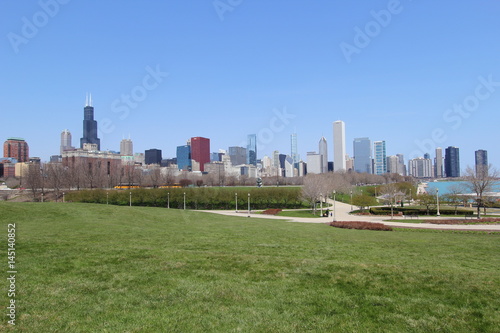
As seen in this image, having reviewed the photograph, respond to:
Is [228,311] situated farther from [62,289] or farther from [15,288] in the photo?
[15,288]

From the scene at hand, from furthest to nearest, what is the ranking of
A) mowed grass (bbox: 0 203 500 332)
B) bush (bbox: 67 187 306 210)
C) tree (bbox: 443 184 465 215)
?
bush (bbox: 67 187 306 210) → tree (bbox: 443 184 465 215) → mowed grass (bbox: 0 203 500 332)

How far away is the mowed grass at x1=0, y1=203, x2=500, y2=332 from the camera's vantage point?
6.86 metres

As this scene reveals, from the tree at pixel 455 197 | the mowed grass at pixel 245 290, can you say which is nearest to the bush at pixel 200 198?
the tree at pixel 455 197

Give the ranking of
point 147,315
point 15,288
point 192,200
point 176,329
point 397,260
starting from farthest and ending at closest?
1. point 192,200
2. point 397,260
3. point 15,288
4. point 147,315
5. point 176,329

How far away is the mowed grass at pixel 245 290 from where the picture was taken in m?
6.86

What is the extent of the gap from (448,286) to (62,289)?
9.52 meters

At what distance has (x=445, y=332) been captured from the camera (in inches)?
258

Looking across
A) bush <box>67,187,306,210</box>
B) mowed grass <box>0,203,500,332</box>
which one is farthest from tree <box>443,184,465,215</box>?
mowed grass <box>0,203,500,332</box>

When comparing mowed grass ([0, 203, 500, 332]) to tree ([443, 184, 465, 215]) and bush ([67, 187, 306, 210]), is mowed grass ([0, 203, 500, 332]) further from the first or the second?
bush ([67, 187, 306, 210])

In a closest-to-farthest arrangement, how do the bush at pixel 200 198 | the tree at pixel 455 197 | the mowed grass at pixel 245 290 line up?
1. the mowed grass at pixel 245 290
2. the tree at pixel 455 197
3. the bush at pixel 200 198

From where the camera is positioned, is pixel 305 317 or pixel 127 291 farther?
pixel 127 291

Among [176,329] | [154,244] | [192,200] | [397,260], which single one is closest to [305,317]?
[176,329]

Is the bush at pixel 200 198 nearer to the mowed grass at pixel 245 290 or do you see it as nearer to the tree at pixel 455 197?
the tree at pixel 455 197

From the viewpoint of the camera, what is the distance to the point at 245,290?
28.5 ft
